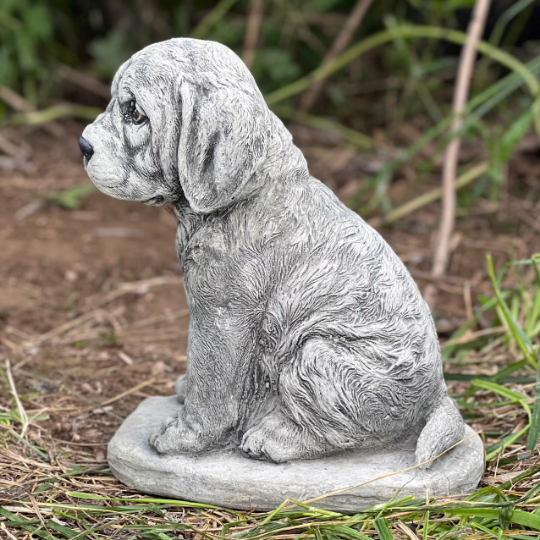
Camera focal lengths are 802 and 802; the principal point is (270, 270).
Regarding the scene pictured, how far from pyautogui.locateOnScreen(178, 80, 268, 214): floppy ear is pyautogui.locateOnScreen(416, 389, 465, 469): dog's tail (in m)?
1.05

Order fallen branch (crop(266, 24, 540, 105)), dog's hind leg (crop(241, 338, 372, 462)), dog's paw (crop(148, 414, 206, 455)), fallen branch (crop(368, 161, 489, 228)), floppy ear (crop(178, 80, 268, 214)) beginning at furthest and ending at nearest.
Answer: fallen branch (crop(368, 161, 489, 228)) < fallen branch (crop(266, 24, 540, 105)) < dog's paw (crop(148, 414, 206, 455)) < dog's hind leg (crop(241, 338, 372, 462)) < floppy ear (crop(178, 80, 268, 214))

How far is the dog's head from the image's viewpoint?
2.48m

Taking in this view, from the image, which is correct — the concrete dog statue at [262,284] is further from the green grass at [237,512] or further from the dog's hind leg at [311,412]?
the green grass at [237,512]

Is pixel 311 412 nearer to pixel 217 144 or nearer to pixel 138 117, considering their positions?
pixel 217 144

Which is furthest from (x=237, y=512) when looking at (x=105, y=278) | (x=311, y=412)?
(x=105, y=278)

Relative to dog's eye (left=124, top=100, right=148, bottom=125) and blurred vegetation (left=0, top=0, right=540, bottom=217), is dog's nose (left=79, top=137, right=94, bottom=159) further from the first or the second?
blurred vegetation (left=0, top=0, right=540, bottom=217)

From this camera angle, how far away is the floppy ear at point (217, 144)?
2469 millimetres

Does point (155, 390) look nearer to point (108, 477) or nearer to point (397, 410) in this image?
point (108, 477)

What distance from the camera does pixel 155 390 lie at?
3.74 metres

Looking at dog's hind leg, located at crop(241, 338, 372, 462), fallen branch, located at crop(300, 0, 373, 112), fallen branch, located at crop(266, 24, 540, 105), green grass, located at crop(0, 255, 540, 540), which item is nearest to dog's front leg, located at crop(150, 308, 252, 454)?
dog's hind leg, located at crop(241, 338, 372, 462)

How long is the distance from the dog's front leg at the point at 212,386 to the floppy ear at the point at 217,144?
445 mm

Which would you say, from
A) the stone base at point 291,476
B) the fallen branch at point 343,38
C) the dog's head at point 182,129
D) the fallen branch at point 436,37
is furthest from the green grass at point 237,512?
the fallen branch at point 343,38

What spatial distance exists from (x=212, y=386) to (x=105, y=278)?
99.3 inches

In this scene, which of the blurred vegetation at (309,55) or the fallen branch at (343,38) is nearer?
the fallen branch at (343,38)
